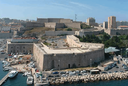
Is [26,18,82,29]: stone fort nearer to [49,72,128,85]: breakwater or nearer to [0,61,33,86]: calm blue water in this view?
[0,61,33,86]: calm blue water

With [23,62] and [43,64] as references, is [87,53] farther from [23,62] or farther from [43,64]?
[23,62]

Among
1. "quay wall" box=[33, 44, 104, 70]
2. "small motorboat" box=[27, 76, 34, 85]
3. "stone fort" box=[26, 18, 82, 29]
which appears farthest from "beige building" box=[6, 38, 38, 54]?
"stone fort" box=[26, 18, 82, 29]

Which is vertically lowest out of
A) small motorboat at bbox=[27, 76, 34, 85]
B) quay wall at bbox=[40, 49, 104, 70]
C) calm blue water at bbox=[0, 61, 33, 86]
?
calm blue water at bbox=[0, 61, 33, 86]

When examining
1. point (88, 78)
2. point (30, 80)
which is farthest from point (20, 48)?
point (88, 78)

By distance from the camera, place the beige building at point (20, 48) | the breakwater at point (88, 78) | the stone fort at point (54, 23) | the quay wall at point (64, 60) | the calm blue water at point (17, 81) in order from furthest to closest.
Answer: the stone fort at point (54, 23)
the beige building at point (20, 48)
the quay wall at point (64, 60)
the calm blue water at point (17, 81)
the breakwater at point (88, 78)

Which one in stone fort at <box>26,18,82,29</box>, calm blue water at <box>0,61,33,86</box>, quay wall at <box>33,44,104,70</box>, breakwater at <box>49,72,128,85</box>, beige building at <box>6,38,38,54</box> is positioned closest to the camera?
breakwater at <box>49,72,128,85</box>

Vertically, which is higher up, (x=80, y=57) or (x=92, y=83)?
(x=80, y=57)

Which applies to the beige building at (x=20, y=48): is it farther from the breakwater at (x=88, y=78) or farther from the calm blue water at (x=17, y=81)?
the breakwater at (x=88, y=78)

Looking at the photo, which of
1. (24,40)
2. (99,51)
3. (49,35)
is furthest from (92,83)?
(49,35)

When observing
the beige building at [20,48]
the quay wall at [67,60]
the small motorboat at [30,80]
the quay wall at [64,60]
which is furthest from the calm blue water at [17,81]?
the beige building at [20,48]

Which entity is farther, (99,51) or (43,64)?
(99,51)

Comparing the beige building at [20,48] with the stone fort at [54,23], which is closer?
the beige building at [20,48]
